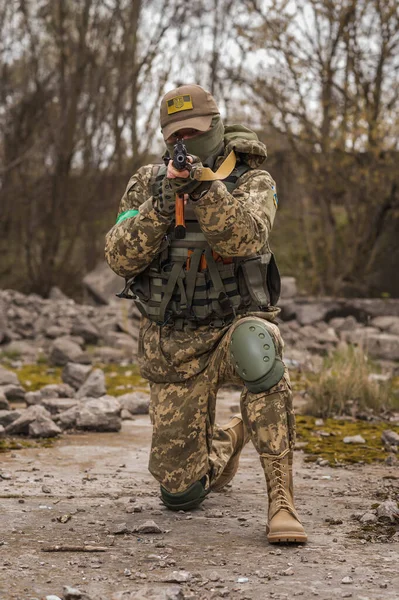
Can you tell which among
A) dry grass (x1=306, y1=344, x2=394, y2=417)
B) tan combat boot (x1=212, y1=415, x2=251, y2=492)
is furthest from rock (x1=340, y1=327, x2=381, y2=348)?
tan combat boot (x1=212, y1=415, x2=251, y2=492)

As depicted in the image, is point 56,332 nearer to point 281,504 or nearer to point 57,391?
point 57,391

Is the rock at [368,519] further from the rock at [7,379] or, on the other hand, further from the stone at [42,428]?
the rock at [7,379]

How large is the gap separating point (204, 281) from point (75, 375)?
2.94 metres

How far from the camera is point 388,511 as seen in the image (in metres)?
2.92

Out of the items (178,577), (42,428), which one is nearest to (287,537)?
(178,577)

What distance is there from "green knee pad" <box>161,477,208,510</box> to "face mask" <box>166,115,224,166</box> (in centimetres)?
119

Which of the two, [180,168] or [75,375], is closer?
[180,168]

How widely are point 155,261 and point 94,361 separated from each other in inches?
180

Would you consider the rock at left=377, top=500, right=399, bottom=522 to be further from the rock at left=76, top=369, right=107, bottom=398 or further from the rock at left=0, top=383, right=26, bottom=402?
the rock at left=0, top=383, right=26, bottom=402

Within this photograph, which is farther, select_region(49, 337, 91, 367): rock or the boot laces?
select_region(49, 337, 91, 367): rock

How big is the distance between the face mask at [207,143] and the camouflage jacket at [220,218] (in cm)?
5

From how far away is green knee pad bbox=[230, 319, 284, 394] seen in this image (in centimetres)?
288

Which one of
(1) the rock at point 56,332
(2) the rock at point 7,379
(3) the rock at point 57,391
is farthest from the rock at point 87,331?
(3) the rock at point 57,391

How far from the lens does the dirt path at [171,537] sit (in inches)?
89.0
